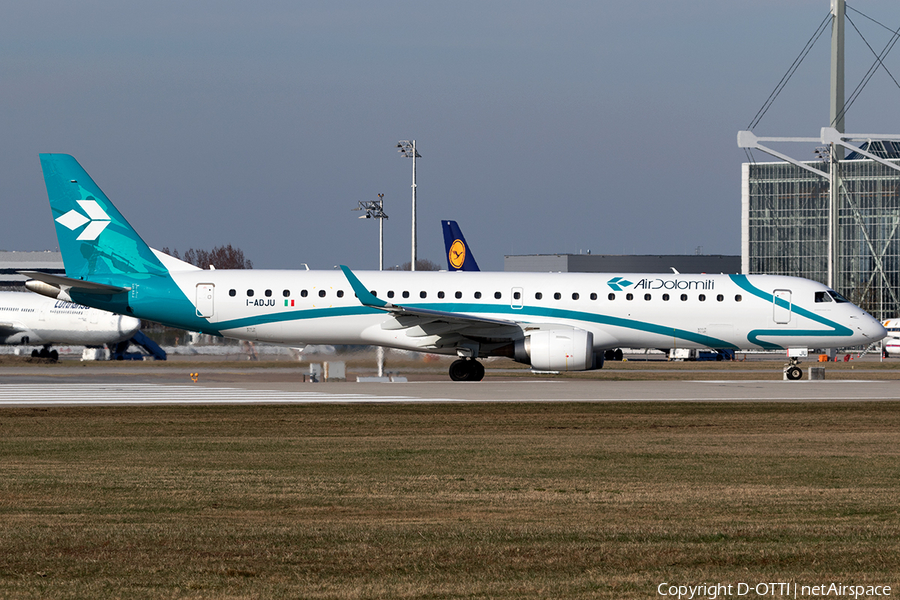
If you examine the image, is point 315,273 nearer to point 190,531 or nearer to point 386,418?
point 386,418

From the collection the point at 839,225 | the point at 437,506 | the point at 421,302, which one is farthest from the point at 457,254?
the point at 839,225

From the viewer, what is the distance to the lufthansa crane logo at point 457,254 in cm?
6038

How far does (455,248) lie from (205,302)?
98.1 feet

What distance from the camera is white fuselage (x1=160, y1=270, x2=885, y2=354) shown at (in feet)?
106

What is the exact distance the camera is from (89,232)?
107 ft

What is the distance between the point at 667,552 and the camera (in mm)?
7906

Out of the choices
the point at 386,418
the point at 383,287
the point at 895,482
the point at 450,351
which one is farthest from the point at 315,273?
the point at 895,482

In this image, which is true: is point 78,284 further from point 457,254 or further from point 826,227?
point 826,227

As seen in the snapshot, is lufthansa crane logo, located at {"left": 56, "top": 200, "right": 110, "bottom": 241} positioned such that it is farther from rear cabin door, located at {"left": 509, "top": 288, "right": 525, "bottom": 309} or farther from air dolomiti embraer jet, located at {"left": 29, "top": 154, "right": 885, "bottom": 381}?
rear cabin door, located at {"left": 509, "top": 288, "right": 525, "bottom": 309}

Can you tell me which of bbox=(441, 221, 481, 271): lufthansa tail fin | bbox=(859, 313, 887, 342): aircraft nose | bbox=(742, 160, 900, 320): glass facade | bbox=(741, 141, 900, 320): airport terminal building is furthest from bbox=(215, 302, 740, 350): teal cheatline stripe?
bbox=(742, 160, 900, 320): glass facade

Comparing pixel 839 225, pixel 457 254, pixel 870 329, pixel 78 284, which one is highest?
pixel 839 225

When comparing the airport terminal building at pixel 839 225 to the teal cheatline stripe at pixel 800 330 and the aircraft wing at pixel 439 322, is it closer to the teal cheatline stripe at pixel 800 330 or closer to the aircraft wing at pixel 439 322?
the teal cheatline stripe at pixel 800 330

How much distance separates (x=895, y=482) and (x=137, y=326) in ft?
171

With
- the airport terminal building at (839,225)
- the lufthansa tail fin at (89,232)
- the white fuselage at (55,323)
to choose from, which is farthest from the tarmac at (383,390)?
the airport terminal building at (839,225)
